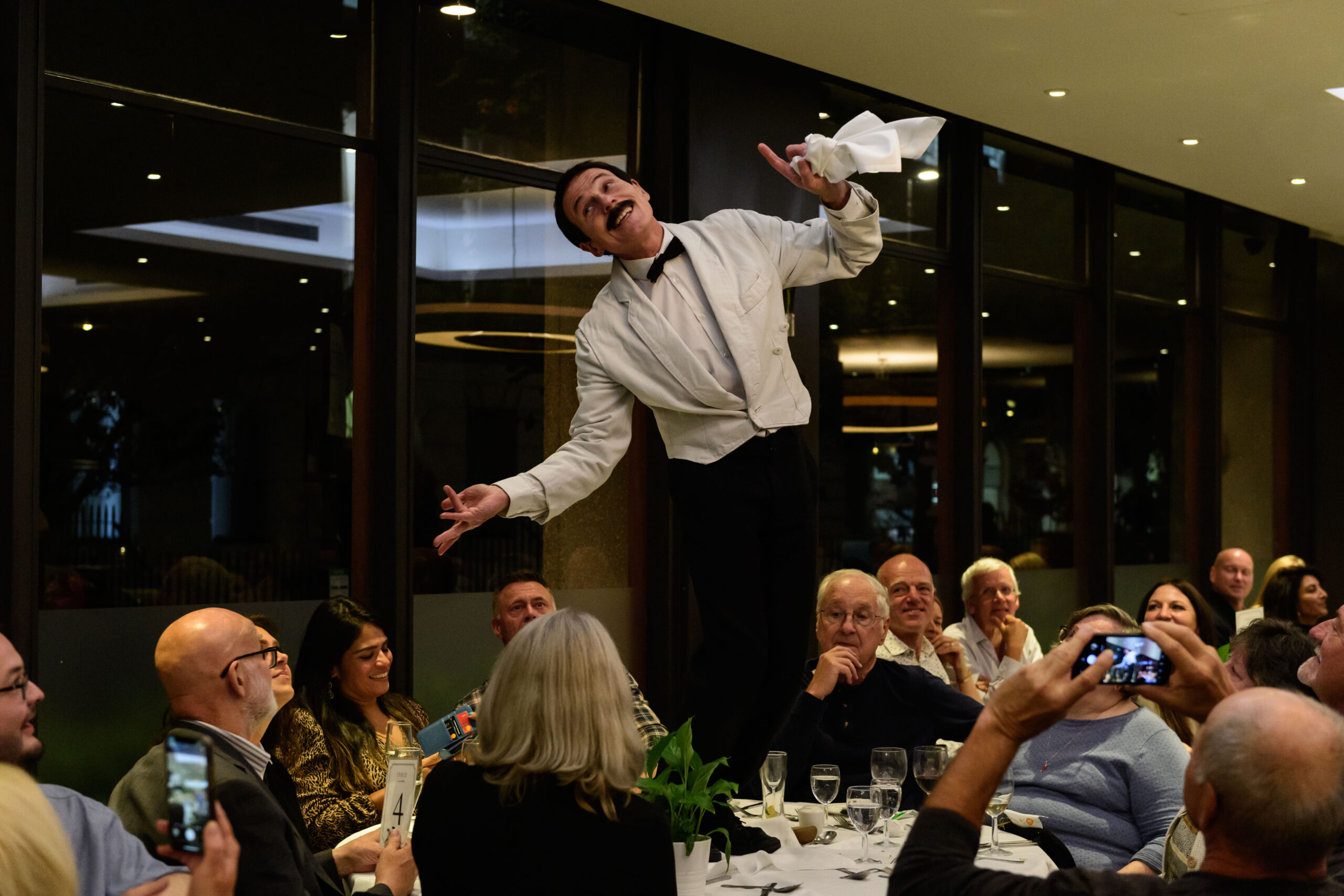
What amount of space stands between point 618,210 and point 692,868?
1.26 metres

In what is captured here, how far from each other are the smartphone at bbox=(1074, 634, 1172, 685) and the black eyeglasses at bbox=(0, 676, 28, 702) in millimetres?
1618

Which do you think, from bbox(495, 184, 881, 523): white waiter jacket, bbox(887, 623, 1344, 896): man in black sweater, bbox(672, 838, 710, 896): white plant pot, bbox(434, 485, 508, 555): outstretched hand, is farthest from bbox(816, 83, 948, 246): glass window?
bbox(887, 623, 1344, 896): man in black sweater

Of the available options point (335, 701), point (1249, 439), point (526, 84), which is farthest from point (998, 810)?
point (1249, 439)

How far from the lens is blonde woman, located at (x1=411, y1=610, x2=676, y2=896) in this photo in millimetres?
1809

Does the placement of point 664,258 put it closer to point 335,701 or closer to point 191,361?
point 335,701

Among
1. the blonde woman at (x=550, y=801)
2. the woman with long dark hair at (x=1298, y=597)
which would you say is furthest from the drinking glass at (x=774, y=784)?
the woman with long dark hair at (x=1298, y=597)

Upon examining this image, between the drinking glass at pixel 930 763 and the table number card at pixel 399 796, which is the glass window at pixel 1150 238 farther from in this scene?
the table number card at pixel 399 796

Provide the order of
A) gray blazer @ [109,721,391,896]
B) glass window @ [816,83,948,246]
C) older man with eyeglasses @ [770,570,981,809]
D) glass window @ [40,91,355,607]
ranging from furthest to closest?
glass window @ [816,83,948,246] → glass window @ [40,91,355,607] → older man with eyeglasses @ [770,570,981,809] → gray blazer @ [109,721,391,896]

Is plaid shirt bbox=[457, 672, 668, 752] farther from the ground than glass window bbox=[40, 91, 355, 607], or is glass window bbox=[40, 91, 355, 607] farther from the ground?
glass window bbox=[40, 91, 355, 607]

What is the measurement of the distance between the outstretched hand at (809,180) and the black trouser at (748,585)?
0.46 meters

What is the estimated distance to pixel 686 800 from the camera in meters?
2.09

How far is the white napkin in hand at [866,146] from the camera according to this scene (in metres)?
2.44

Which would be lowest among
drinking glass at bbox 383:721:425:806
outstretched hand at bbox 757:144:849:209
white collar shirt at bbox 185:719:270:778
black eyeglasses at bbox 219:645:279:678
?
drinking glass at bbox 383:721:425:806

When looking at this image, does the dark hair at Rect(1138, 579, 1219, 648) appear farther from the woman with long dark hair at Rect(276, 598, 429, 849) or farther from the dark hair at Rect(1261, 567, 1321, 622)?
the woman with long dark hair at Rect(276, 598, 429, 849)
